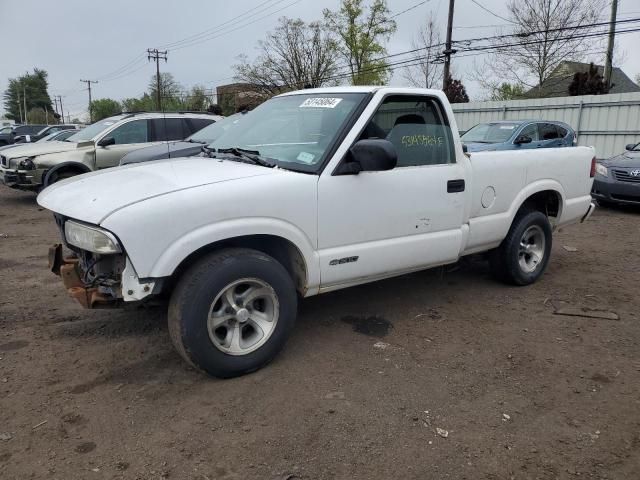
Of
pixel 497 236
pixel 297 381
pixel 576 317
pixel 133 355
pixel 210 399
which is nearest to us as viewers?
pixel 210 399

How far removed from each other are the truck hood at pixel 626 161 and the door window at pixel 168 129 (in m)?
8.75

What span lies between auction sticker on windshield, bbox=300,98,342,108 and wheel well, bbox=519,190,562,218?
245cm

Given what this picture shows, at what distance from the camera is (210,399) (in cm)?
309

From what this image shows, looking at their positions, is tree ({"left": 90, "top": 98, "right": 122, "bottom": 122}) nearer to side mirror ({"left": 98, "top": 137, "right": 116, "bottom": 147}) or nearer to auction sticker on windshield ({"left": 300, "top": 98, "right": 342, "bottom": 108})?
side mirror ({"left": 98, "top": 137, "right": 116, "bottom": 147})

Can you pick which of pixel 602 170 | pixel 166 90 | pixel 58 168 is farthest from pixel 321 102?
pixel 166 90

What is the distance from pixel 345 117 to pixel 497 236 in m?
2.06

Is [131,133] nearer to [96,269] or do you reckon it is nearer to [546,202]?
[96,269]

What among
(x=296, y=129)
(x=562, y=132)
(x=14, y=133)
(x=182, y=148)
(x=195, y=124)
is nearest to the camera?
(x=296, y=129)

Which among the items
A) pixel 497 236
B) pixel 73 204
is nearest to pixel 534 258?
pixel 497 236

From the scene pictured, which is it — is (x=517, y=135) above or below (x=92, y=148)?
above

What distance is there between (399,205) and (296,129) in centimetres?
99

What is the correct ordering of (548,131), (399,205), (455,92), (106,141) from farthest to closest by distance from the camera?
(455,92)
(548,131)
(106,141)
(399,205)

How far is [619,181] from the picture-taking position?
9.96 m

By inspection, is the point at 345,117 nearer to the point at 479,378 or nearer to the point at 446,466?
the point at 479,378
